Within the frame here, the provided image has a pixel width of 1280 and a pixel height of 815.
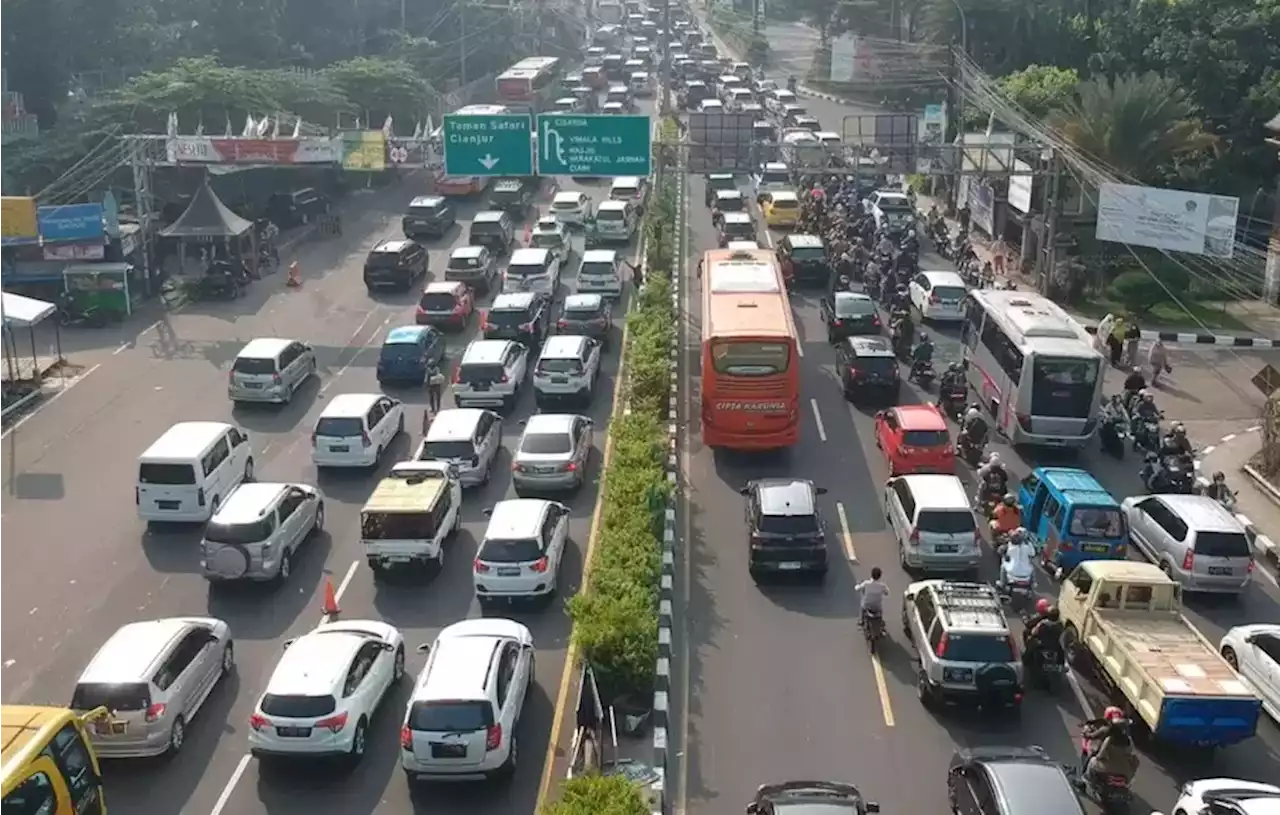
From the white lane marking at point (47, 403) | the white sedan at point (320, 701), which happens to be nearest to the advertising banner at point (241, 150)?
the white lane marking at point (47, 403)

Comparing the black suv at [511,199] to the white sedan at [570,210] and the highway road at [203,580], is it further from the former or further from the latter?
the highway road at [203,580]

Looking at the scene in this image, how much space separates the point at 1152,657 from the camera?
1675 centimetres

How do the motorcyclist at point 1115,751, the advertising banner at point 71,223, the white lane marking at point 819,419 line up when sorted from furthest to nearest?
the advertising banner at point 71,223 < the white lane marking at point 819,419 < the motorcyclist at point 1115,751

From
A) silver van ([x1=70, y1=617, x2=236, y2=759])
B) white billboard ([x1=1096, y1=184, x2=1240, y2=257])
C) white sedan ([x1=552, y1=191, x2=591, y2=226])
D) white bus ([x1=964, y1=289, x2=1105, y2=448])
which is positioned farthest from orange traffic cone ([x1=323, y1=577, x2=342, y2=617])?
white sedan ([x1=552, y1=191, x2=591, y2=226])

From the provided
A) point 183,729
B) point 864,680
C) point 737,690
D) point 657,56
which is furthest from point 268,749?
point 657,56

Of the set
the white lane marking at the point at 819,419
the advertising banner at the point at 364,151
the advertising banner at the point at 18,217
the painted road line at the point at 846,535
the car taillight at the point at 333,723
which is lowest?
the white lane marking at the point at 819,419

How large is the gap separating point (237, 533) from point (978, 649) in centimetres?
1141

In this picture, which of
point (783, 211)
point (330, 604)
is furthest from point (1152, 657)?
point (783, 211)

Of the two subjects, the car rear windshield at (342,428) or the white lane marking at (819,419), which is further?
the white lane marking at (819,419)

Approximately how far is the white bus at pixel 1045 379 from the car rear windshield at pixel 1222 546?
5989 mm

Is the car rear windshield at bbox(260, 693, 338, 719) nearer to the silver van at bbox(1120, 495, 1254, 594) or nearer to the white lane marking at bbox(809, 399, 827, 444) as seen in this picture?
the silver van at bbox(1120, 495, 1254, 594)

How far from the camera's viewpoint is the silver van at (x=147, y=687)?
15680 mm

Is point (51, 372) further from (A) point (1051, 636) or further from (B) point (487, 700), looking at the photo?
(A) point (1051, 636)

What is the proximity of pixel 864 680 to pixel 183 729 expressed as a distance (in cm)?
913
